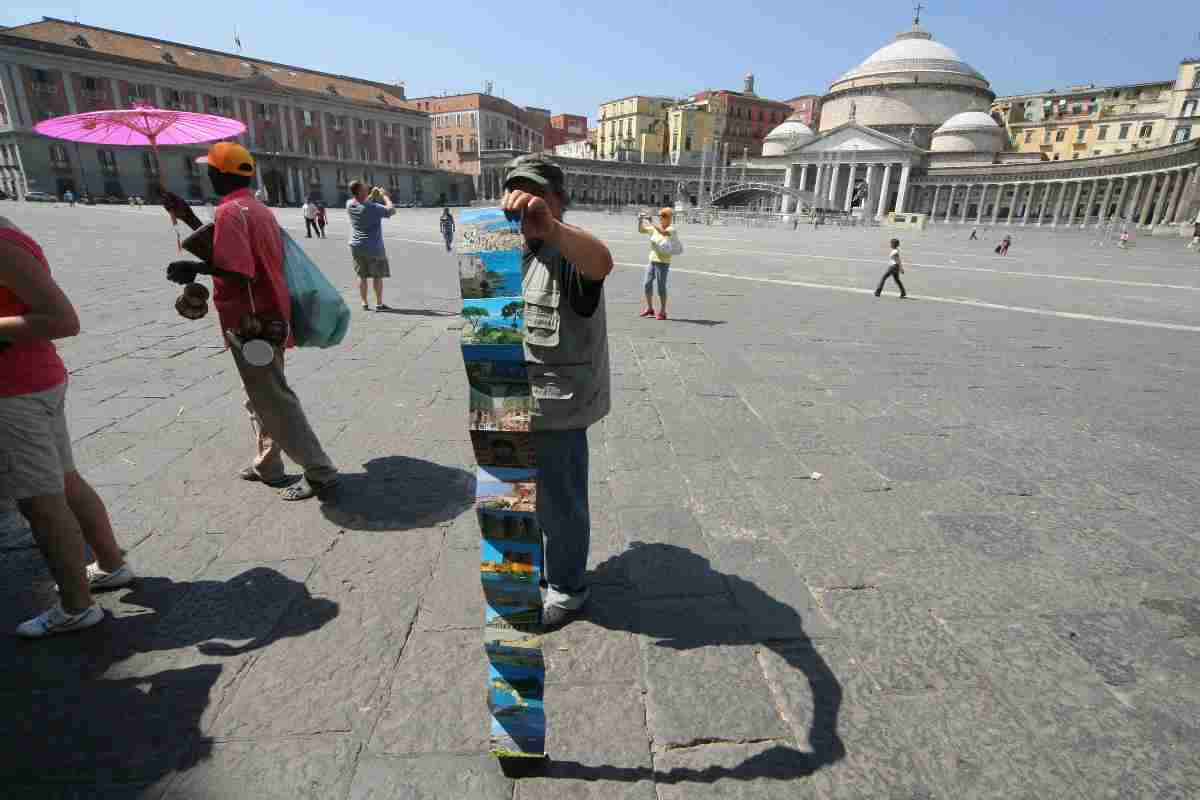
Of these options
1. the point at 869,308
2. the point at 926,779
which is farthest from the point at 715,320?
the point at 926,779

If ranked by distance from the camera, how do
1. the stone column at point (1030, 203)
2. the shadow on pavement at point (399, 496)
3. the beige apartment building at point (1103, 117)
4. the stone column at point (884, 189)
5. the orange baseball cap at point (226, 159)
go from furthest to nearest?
the stone column at point (884, 189), the stone column at point (1030, 203), the beige apartment building at point (1103, 117), the shadow on pavement at point (399, 496), the orange baseball cap at point (226, 159)

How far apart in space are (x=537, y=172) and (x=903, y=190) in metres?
82.0

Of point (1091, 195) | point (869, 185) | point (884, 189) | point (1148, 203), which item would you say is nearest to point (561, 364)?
point (1148, 203)

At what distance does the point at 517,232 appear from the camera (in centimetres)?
150

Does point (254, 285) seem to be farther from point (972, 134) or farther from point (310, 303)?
point (972, 134)

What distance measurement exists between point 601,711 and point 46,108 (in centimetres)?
6937

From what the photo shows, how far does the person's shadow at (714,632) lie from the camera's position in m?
1.77

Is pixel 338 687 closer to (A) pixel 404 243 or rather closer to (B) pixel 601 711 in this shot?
(B) pixel 601 711

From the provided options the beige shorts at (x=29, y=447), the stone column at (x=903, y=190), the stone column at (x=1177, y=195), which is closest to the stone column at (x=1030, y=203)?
the stone column at (x=903, y=190)

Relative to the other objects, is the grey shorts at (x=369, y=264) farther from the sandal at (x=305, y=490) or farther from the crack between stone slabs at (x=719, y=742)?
the crack between stone slabs at (x=719, y=742)

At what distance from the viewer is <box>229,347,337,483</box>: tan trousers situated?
10.4ft

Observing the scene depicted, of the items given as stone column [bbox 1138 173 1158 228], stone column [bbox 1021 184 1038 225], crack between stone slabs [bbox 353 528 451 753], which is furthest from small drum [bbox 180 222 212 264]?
stone column [bbox 1021 184 1038 225]

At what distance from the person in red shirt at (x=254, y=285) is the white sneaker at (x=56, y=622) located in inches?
43.4

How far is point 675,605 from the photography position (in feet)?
8.31
